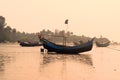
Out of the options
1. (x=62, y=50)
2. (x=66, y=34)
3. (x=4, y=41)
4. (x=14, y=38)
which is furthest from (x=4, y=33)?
(x=62, y=50)

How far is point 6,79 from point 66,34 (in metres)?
48.2

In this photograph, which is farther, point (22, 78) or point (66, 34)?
point (66, 34)

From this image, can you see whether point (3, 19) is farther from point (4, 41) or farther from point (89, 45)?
point (89, 45)

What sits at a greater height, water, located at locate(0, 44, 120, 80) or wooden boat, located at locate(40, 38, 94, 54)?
wooden boat, located at locate(40, 38, 94, 54)

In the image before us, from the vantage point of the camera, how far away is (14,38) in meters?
190

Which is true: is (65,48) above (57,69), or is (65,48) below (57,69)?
above

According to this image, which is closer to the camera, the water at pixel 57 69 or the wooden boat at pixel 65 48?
the water at pixel 57 69

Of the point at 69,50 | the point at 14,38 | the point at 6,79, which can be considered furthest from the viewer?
the point at 14,38

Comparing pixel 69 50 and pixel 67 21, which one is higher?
pixel 67 21

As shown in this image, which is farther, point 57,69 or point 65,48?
point 65,48

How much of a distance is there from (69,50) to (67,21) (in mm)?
4964

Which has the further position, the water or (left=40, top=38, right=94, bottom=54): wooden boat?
(left=40, top=38, right=94, bottom=54): wooden boat

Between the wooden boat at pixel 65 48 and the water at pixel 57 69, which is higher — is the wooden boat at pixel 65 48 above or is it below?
above

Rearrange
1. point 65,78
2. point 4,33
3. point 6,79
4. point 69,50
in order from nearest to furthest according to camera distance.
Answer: point 6,79, point 65,78, point 69,50, point 4,33
